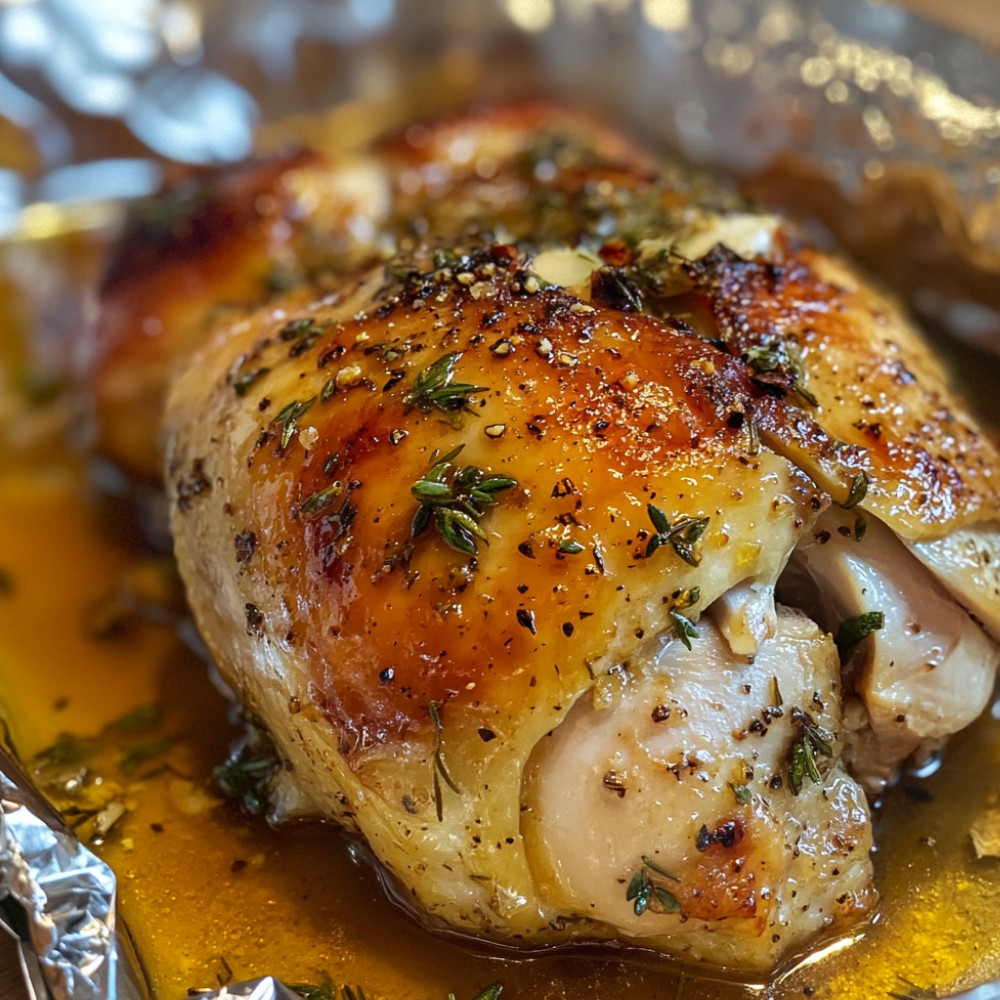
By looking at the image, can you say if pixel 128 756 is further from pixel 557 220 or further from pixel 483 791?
pixel 557 220

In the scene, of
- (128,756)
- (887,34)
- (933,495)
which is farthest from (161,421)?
(887,34)

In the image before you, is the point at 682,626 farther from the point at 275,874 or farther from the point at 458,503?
the point at 275,874

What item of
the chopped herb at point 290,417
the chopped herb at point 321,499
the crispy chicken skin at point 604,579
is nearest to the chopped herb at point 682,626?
the crispy chicken skin at point 604,579

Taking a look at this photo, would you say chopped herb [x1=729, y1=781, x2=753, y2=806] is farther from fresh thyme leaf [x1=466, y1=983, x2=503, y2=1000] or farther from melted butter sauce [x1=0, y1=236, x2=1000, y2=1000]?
fresh thyme leaf [x1=466, y1=983, x2=503, y2=1000]

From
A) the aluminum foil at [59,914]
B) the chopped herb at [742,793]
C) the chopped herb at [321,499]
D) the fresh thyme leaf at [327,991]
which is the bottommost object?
the fresh thyme leaf at [327,991]

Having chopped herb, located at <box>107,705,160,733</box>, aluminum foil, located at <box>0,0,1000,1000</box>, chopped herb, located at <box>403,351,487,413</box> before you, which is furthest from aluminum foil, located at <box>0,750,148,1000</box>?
aluminum foil, located at <box>0,0,1000,1000</box>

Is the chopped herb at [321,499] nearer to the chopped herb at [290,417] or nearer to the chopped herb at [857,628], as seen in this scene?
the chopped herb at [290,417]
